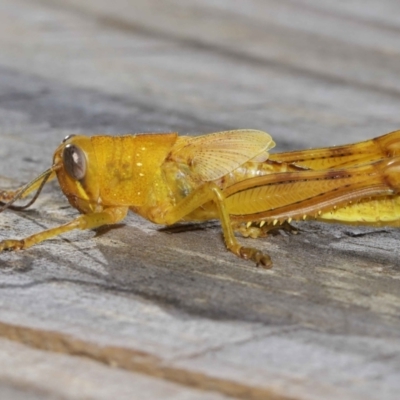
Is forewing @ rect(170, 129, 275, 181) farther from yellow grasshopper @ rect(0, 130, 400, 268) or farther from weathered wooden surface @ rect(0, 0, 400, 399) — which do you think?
weathered wooden surface @ rect(0, 0, 400, 399)

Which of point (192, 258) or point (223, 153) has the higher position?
point (223, 153)

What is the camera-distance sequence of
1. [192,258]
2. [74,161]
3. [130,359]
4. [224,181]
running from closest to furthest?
1. [130,359]
2. [192,258]
3. [74,161]
4. [224,181]

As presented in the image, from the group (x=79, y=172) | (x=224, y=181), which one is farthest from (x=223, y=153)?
(x=79, y=172)

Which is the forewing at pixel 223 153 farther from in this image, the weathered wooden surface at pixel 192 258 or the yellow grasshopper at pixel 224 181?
the weathered wooden surface at pixel 192 258

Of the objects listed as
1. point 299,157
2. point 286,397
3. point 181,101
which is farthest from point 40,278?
point 181,101

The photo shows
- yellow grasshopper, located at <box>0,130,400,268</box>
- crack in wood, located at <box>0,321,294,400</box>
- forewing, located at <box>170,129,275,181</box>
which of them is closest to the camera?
crack in wood, located at <box>0,321,294,400</box>

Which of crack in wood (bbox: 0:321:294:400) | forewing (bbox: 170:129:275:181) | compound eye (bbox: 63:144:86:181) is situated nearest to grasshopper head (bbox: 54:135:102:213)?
compound eye (bbox: 63:144:86:181)

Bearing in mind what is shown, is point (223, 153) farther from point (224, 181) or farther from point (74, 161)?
point (74, 161)

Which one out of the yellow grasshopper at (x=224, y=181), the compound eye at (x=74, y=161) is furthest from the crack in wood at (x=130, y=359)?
the compound eye at (x=74, y=161)
